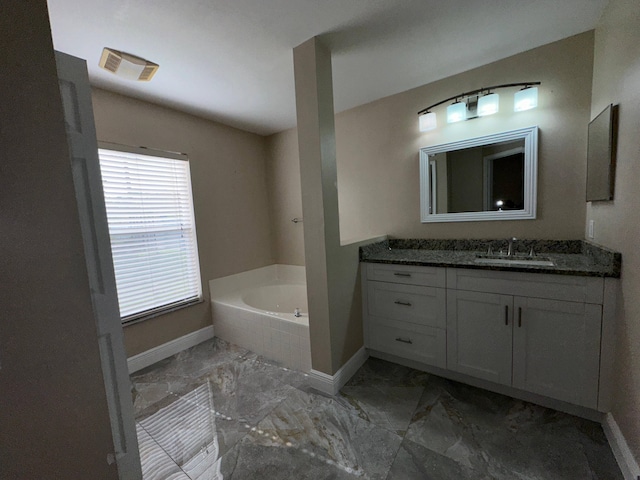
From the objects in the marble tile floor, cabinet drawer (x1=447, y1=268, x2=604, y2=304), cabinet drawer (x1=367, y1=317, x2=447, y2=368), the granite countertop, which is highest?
the granite countertop

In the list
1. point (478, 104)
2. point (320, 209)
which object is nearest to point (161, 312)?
point (320, 209)

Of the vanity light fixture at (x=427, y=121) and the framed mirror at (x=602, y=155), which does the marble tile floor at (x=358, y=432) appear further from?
the vanity light fixture at (x=427, y=121)

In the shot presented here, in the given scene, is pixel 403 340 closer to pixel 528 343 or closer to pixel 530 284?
pixel 528 343

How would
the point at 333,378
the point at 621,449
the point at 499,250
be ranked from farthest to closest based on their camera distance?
the point at 499,250, the point at 333,378, the point at 621,449

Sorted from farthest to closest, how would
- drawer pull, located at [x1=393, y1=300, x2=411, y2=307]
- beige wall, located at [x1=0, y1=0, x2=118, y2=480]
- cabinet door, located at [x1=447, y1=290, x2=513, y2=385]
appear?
drawer pull, located at [x1=393, y1=300, x2=411, y2=307]
cabinet door, located at [x1=447, y1=290, x2=513, y2=385]
beige wall, located at [x1=0, y1=0, x2=118, y2=480]

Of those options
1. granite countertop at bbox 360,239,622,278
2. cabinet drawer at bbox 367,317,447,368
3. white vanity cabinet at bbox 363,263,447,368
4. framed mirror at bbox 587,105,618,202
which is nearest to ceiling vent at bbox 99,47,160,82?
granite countertop at bbox 360,239,622,278

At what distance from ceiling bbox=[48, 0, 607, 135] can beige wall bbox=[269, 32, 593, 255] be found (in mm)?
121

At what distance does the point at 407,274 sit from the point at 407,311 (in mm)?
283

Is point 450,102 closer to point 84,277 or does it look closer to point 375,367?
point 375,367

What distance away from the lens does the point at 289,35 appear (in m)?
1.55

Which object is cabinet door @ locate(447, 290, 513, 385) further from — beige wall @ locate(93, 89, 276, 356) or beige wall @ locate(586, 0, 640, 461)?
beige wall @ locate(93, 89, 276, 356)

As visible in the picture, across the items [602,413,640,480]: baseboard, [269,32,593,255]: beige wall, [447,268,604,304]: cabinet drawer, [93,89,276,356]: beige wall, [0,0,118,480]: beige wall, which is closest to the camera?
[0,0,118,480]: beige wall

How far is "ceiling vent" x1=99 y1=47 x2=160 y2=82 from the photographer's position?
163 cm

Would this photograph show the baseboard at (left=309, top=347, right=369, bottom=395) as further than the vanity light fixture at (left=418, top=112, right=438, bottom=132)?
No
